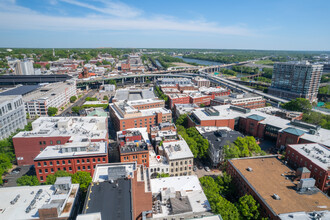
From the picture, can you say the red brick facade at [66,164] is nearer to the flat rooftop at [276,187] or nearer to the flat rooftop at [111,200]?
the flat rooftop at [111,200]

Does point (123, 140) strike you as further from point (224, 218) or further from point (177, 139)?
point (224, 218)

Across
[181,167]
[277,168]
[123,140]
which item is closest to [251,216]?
[277,168]

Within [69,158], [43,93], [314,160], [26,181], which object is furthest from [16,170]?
[314,160]

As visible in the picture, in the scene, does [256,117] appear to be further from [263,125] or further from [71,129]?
[71,129]

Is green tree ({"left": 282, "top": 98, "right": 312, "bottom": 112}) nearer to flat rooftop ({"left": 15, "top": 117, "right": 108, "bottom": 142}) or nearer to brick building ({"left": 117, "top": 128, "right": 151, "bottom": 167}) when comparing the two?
brick building ({"left": 117, "top": 128, "right": 151, "bottom": 167})

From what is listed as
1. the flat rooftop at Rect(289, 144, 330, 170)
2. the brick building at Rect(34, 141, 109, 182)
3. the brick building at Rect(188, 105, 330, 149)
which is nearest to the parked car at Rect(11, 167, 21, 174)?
the brick building at Rect(34, 141, 109, 182)
